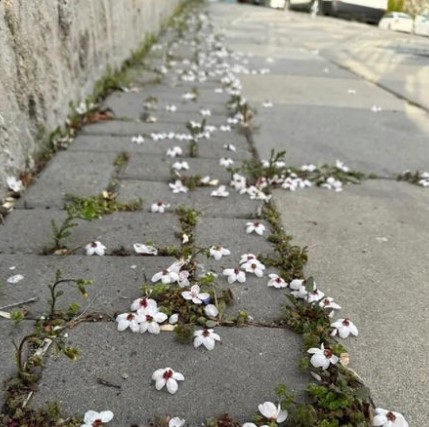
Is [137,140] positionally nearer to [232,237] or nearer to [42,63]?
[42,63]

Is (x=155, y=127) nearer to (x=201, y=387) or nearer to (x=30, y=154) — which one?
(x=30, y=154)

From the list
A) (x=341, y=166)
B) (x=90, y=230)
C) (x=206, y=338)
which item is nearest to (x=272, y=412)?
(x=206, y=338)

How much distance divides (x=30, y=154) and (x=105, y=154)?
0.59 m

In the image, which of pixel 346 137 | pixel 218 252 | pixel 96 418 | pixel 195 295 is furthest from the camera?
pixel 346 137

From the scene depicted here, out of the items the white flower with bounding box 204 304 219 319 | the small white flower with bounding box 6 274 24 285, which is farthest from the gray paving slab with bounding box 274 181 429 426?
the small white flower with bounding box 6 274 24 285

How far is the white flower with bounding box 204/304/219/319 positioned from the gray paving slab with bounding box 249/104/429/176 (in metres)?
1.92

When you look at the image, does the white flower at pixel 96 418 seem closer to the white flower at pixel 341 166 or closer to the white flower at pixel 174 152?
the white flower at pixel 174 152

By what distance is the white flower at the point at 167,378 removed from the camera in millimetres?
1611

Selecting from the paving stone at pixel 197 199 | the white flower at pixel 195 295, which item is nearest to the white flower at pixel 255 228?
the paving stone at pixel 197 199

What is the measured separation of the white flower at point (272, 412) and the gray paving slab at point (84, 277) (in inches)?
28.7

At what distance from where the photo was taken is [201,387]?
1648 mm

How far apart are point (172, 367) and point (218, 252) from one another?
0.77 meters

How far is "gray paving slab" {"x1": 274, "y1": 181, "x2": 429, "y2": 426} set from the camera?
174 centimetres

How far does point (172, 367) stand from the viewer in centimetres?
173
